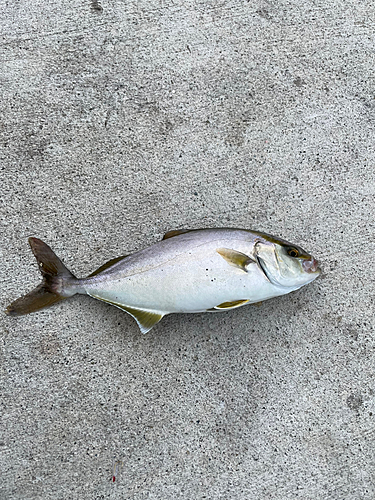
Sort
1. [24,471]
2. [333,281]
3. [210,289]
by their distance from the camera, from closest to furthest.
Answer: [210,289], [24,471], [333,281]

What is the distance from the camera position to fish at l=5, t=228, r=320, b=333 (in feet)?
6.77

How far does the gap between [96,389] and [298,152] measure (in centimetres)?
185

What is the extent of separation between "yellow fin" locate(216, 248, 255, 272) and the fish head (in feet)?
0.19

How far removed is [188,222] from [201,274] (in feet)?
1.52

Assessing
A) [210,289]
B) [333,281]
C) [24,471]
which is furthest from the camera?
[333,281]

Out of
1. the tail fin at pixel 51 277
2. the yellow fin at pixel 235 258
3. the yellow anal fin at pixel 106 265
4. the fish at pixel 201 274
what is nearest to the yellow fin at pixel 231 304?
the fish at pixel 201 274

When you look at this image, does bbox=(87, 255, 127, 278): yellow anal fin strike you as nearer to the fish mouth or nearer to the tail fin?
the tail fin

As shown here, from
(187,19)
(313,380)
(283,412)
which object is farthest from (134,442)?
(187,19)

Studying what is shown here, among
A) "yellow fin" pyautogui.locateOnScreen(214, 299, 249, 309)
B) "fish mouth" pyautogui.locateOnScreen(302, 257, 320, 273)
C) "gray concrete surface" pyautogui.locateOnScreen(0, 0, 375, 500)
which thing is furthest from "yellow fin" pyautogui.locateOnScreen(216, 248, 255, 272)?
"gray concrete surface" pyautogui.locateOnScreen(0, 0, 375, 500)

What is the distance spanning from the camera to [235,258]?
6.71ft

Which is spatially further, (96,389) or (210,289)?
(96,389)

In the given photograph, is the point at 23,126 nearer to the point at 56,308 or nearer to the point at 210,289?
the point at 56,308

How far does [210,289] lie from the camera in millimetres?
2068

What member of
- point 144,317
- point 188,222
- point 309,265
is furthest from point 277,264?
point 144,317
